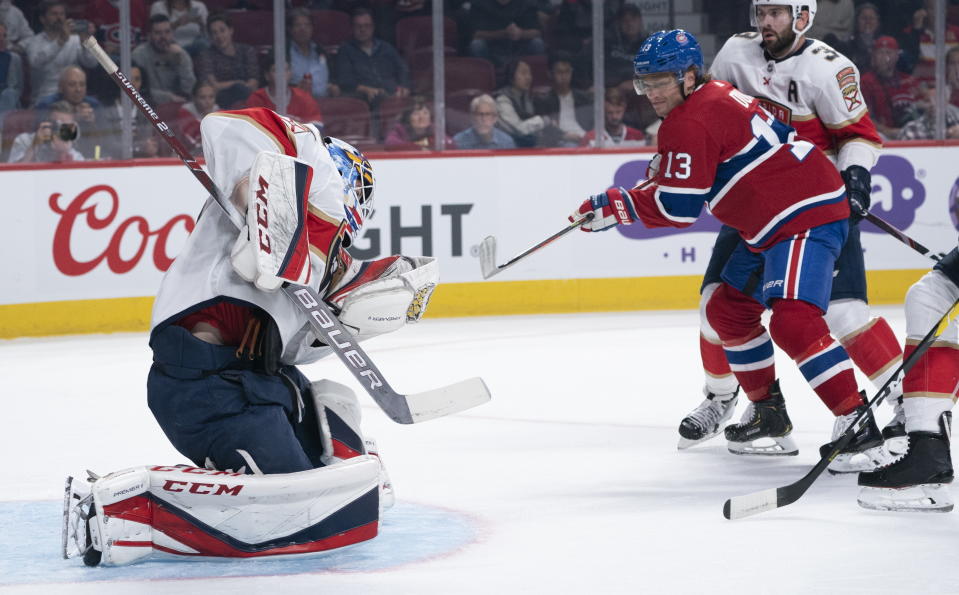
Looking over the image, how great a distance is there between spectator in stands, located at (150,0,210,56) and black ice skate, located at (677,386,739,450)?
11.0 feet

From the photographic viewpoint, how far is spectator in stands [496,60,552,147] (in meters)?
6.86

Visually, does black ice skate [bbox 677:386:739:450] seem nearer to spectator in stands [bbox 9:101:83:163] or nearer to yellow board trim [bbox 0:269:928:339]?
yellow board trim [bbox 0:269:928:339]

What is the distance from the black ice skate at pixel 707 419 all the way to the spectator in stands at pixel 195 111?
322cm

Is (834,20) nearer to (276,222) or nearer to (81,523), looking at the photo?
(276,222)

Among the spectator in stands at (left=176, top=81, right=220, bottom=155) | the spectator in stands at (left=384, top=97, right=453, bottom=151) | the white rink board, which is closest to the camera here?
the white rink board

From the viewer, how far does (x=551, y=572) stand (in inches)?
105

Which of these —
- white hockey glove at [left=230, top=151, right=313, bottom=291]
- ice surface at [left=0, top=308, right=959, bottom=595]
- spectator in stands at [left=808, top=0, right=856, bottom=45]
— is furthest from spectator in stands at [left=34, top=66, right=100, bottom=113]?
white hockey glove at [left=230, top=151, right=313, bottom=291]

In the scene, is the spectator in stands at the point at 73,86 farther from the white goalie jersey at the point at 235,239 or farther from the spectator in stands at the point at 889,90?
the white goalie jersey at the point at 235,239

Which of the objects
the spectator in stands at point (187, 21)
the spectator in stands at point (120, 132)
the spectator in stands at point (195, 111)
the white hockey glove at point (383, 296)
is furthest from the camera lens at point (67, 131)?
the white hockey glove at point (383, 296)

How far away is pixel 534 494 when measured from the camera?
3.34 m

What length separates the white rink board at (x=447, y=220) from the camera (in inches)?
236

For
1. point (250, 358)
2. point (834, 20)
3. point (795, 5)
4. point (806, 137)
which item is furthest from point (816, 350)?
point (834, 20)

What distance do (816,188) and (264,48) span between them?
3596mm

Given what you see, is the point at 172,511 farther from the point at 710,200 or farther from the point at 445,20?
the point at 445,20
